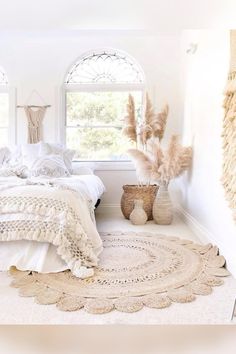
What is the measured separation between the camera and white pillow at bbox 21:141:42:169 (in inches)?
161

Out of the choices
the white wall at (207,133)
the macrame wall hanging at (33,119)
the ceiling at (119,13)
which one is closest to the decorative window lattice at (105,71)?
the macrame wall hanging at (33,119)

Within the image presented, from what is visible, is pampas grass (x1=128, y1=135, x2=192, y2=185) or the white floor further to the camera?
pampas grass (x1=128, y1=135, x2=192, y2=185)

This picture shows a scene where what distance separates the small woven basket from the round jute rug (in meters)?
1.28

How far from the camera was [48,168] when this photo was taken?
12.2 ft

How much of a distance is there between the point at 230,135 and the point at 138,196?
2.03 meters

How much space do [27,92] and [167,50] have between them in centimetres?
220

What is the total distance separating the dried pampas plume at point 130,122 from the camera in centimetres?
435

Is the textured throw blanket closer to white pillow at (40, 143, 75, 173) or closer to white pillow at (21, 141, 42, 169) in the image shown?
white pillow at (21, 141, 42, 169)

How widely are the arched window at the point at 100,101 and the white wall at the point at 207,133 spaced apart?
92cm

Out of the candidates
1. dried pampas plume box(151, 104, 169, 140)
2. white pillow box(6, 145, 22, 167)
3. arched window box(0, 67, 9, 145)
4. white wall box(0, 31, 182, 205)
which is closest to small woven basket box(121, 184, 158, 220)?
dried pampas plume box(151, 104, 169, 140)

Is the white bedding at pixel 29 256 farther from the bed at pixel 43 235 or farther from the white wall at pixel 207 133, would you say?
the white wall at pixel 207 133

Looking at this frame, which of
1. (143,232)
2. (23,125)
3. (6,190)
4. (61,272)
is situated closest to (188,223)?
(143,232)

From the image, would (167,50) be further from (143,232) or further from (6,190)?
(6,190)

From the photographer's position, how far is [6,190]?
258 cm
